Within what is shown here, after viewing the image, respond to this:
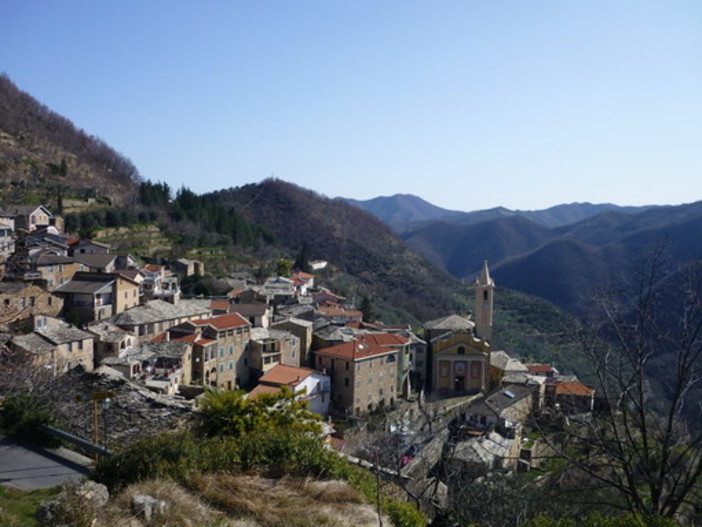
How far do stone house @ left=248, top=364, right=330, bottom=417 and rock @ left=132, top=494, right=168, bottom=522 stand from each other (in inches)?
747

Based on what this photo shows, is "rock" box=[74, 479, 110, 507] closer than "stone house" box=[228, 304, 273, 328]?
Yes

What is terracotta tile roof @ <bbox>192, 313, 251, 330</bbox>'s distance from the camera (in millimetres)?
29266

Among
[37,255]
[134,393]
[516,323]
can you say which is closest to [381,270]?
[516,323]

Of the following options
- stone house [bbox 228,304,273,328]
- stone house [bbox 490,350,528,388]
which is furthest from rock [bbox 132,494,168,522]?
stone house [bbox 490,350,528,388]

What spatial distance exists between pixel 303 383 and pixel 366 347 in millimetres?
5393

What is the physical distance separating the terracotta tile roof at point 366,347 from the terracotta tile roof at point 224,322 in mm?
5193

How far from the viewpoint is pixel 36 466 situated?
9938 mm

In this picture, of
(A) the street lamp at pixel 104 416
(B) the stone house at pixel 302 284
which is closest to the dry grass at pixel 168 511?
(A) the street lamp at pixel 104 416

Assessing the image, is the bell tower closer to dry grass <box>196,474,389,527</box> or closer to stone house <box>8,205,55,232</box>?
stone house <box>8,205,55,232</box>

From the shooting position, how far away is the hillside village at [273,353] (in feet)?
77.3

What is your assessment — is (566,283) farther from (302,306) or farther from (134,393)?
(134,393)

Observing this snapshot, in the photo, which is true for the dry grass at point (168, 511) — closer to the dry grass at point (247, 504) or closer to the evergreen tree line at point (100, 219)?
the dry grass at point (247, 504)

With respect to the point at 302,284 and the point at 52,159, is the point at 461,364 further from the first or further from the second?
the point at 52,159

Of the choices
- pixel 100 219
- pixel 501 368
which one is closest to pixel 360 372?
pixel 501 368
